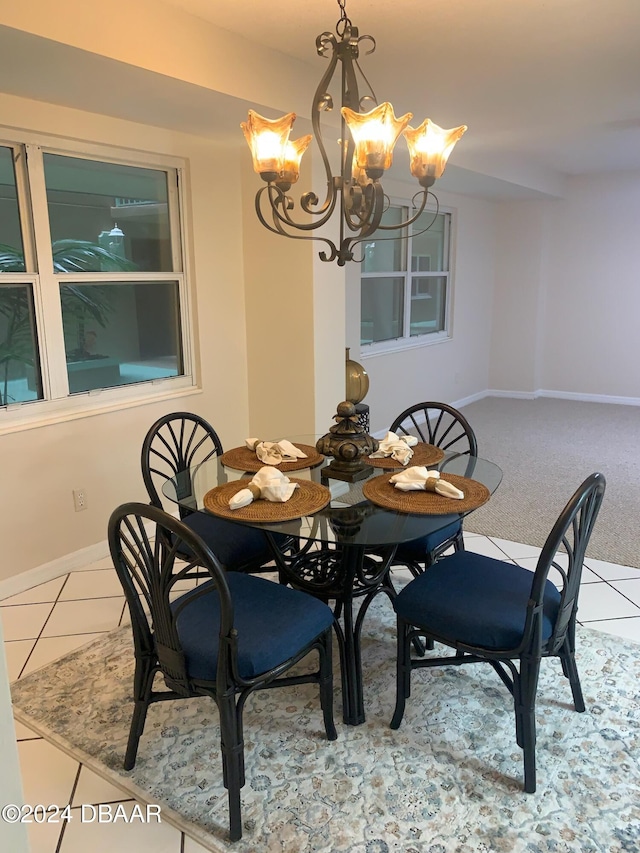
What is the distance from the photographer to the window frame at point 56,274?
110 inches

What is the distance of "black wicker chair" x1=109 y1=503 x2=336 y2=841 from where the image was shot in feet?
5.14

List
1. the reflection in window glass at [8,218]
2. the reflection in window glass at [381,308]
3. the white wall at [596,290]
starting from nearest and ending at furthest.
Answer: the reflection in window glass at [8,218] → the reflection in window glass at [381,308] → the white wall at [596,290]

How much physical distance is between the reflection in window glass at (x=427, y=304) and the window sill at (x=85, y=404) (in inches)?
116

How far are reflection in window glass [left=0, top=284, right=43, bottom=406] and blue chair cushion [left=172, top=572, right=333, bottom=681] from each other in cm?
156

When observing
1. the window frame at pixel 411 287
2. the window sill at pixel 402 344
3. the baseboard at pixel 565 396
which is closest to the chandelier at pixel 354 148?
the window frame at pixel 411 287

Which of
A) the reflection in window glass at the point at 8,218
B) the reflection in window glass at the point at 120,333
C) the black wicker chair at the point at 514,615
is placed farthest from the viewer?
the reflection in window glass at the point at 120,333

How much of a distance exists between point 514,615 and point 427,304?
15.7 ft

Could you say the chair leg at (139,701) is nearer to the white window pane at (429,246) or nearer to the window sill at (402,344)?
the window sill at (402,344)

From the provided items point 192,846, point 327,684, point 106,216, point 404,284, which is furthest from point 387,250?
point 192,846

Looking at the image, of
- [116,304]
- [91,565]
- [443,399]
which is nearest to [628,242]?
[443,399]

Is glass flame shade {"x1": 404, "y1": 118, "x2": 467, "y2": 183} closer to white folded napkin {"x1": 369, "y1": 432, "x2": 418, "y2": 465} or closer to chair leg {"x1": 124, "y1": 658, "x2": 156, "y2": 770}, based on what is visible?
white folded napkin {"x1": 369, "y1": 432, "x2": 418, "y2": 465}

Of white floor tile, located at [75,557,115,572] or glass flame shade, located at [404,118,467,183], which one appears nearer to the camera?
glass flame shade, located at [404,118,467,183]

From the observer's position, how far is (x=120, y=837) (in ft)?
5.38

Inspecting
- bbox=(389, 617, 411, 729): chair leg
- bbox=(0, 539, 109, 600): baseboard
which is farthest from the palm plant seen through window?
bbox=(389, 617, 411, 729): chair leg
